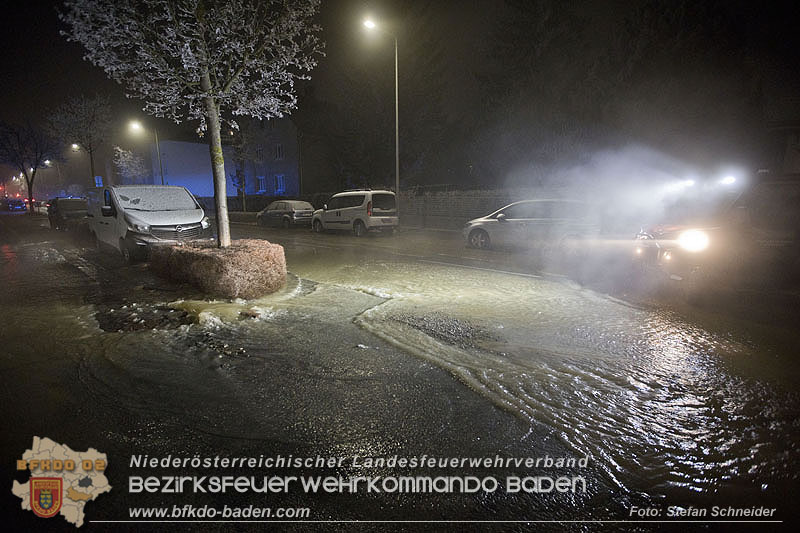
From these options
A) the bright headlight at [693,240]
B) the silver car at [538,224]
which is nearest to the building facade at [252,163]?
the silver car at [538,224]

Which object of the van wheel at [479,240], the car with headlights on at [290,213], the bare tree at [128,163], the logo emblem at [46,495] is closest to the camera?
the logo emblem at [46,495]

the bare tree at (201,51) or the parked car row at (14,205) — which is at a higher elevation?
the bare tree at (201,51)

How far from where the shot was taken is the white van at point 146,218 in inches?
355

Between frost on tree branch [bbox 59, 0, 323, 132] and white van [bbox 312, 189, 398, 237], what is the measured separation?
27.6 ft

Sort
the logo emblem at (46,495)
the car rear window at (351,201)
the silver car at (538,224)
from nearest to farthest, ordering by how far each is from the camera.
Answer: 1. the logo emblem at (46,495)
2. the silver car at (538,224)
3. the car rear window at (351,201)

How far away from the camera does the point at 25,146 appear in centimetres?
3569

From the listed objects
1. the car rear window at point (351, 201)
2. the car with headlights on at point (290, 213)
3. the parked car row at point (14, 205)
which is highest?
the parked car row at point (14, 205)

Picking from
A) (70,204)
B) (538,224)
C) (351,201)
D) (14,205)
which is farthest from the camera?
(14,205)

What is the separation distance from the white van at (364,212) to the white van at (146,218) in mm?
7151

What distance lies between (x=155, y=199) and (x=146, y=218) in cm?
98

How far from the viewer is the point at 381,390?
3.52 metres

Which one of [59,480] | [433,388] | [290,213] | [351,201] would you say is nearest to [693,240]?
[433,388]

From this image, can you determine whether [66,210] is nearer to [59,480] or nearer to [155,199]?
[155,199]

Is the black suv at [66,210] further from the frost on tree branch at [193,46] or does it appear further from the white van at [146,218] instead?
the frost on tree branch at [193,46]
